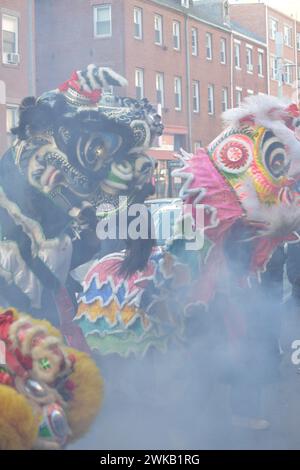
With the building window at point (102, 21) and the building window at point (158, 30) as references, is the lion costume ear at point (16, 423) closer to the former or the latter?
the building window at point (102, 21)

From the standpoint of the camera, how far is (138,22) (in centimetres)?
2553

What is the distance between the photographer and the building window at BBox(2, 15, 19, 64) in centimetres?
1745

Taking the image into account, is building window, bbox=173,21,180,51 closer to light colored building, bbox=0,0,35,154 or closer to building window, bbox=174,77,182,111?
building window, bbox=174,77,182,111

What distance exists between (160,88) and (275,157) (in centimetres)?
2052

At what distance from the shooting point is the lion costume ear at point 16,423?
2.86m

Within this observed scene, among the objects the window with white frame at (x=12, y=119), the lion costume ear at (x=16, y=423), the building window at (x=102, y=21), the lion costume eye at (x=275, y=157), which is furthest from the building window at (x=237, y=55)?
the lion costume ear at (x=16, y=423)

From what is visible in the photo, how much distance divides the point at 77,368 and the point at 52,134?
1.48 m

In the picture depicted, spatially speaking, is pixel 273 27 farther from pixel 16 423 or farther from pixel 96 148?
pixel 16 423

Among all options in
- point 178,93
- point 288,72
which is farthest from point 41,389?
point 288,72

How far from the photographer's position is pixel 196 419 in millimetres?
4930

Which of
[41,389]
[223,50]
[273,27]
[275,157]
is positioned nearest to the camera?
[41,389]
